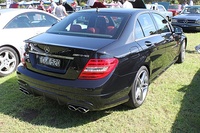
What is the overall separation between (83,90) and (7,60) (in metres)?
2.99

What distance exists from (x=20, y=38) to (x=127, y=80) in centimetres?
317

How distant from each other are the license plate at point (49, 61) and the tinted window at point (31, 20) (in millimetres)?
2509

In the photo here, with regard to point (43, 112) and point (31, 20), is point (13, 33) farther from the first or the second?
point (43, 112)

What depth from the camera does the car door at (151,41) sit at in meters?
3.81

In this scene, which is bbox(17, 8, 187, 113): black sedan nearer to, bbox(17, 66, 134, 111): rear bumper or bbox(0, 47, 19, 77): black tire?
bbox(17, 66, 134, 111): rear bumper

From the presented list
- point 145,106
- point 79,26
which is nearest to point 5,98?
point 79,26

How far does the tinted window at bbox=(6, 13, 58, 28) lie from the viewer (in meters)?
5.51

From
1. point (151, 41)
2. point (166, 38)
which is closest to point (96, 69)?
point (151, 41)

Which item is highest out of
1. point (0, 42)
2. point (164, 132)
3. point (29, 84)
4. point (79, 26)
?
point (79, 26)

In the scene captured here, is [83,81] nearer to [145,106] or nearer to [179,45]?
[145,106]

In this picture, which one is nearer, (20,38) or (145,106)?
(145,106)

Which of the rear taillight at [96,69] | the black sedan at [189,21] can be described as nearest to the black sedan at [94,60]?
the rear taillight at [96,69]

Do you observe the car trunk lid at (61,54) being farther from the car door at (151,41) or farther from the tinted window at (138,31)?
the car door at (151,41)

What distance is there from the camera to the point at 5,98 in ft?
13.5
